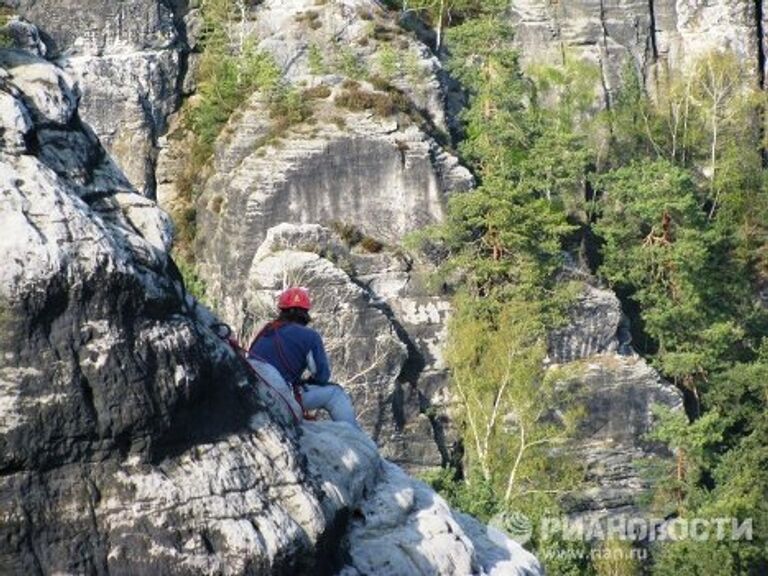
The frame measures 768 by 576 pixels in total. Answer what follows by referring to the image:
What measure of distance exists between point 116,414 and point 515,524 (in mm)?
16074

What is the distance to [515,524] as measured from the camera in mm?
22562

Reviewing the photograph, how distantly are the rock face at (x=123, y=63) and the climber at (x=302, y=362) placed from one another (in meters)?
26.5

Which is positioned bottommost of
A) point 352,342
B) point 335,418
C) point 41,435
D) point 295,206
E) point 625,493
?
point 625,493

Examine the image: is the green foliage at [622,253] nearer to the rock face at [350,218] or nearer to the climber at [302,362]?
the rock face at [350,218]

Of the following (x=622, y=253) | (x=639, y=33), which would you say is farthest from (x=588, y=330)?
(x=639, y=33)

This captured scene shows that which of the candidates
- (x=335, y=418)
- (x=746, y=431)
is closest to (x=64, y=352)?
(x=335, y=418)

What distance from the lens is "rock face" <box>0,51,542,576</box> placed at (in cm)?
677

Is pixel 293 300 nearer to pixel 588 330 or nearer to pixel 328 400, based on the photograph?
pixel 328 400

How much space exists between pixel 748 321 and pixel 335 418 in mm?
27427

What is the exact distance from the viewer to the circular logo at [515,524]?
21516mm

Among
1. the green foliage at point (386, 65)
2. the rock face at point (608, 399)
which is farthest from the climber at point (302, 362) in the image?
the green foliage at point (386, 65)

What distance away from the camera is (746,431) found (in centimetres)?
3447

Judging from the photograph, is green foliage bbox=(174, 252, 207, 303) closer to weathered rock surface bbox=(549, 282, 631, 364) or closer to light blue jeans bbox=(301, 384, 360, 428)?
weathered rock surface bbox=(549, 282, 631, 364)

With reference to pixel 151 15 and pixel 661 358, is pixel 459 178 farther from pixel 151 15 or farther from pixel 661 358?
pixel 151 15
